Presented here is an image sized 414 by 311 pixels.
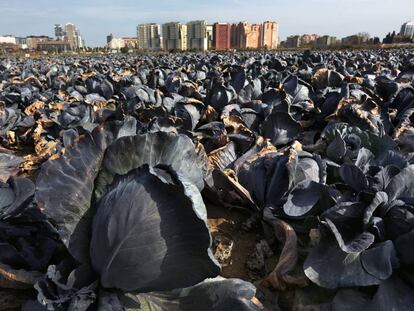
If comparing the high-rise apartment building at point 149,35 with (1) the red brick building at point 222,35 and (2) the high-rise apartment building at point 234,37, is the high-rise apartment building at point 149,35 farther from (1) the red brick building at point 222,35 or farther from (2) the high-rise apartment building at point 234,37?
(2) the high-rise apartment building at point 234,37

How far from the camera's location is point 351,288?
6.78 ft

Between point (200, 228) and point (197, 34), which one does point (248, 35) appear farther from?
point (200, 228)

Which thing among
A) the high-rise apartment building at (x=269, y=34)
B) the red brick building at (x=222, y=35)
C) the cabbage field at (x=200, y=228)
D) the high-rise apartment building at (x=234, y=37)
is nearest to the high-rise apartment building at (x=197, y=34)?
the red brick building at (x=222, y=35)

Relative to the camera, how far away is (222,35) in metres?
93.1

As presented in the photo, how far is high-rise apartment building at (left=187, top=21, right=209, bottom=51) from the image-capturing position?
305 ft

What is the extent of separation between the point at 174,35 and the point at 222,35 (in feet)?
43.9

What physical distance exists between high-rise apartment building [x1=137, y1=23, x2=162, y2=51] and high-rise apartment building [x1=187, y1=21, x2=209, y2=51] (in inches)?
A: 354

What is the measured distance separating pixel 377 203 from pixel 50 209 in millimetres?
1763

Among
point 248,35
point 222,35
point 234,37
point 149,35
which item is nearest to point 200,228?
point 248,35

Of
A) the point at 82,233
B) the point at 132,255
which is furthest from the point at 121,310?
the point at 82,233

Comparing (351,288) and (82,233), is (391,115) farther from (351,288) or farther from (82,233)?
(82,233)

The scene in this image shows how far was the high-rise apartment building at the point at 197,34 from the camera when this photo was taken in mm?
93062

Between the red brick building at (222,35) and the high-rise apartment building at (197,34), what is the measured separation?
262 cm

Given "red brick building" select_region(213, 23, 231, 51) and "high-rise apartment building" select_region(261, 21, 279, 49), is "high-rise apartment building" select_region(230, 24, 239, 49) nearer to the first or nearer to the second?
"red brick building" select_region(213, 23, 231, 51)
